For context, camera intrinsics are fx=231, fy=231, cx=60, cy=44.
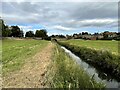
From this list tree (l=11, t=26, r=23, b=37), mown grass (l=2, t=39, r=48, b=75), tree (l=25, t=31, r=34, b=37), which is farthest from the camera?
tree (l=25, t=31, r=34, b=37)

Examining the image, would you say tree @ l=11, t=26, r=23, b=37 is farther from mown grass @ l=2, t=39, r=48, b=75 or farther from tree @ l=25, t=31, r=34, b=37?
mown grass @ l=2, t=39, r=48, b=75

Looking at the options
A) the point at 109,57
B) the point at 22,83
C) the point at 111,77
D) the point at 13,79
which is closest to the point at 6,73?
the point at 13,79

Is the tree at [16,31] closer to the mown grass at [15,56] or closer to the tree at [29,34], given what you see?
the tree at [29,34]

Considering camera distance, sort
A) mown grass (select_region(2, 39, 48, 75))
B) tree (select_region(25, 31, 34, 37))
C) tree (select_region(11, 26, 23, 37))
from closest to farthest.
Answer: mown grass (select_region(2, 39, 48, 75)), tree (select_region(11, 26, 23, 37)), tree (select_region(25, 31, 34, 37))

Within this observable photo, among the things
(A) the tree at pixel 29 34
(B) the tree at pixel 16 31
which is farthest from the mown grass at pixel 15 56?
(A) the tree at pixel 29 34

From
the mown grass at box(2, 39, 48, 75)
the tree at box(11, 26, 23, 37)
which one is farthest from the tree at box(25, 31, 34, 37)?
the mown grass at box(2, 39, 48, 75)

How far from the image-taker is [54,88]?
897 centimetres

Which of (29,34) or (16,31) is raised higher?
(16,31)

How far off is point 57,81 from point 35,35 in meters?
164

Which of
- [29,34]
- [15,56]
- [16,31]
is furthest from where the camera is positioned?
[29,34]

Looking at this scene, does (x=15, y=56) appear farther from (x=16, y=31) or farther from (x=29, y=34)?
(x=29, y=34)

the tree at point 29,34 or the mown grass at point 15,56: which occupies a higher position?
the tree at point 29,34

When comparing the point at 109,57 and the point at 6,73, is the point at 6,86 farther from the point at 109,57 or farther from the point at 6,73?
the point at 109,57

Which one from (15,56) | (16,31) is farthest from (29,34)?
(15,56)
